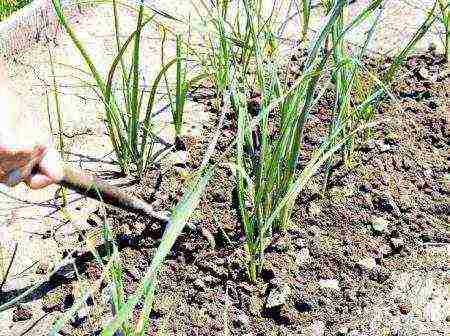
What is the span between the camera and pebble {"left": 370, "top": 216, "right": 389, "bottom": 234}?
2.28m

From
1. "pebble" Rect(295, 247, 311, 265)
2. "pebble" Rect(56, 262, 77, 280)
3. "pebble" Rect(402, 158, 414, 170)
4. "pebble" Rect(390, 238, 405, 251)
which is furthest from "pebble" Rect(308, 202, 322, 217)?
"pebble" Rect(56, 262, 77, 280)

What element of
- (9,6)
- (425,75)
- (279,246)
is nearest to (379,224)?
(279,246)

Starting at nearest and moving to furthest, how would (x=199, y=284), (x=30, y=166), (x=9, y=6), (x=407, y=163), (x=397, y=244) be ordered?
(x=30, y=166) → (x=199, y=284) → (x=397, y=244) → (x=407, y=163) → (x=9, y=6)

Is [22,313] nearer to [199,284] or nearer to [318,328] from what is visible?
[199,284]

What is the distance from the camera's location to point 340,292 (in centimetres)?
212

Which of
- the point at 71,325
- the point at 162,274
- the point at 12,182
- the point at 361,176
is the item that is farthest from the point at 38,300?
the point at 361,176

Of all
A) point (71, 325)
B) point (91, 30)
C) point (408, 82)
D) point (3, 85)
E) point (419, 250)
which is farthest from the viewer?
point (91, 30)

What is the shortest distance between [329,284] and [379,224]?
28 centimetres

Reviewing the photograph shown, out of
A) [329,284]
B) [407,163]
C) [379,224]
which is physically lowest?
[329,284]

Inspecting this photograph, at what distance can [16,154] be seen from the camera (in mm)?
1502

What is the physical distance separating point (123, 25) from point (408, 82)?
4.13 feet

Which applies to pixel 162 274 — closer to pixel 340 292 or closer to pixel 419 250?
pixel 340 292

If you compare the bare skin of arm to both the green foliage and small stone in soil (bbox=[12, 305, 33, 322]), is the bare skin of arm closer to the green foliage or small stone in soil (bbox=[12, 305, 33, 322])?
small stone in soil (bbox=[12, 305, 33, 322])

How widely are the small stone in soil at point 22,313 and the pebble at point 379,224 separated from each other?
1051 millimetres
